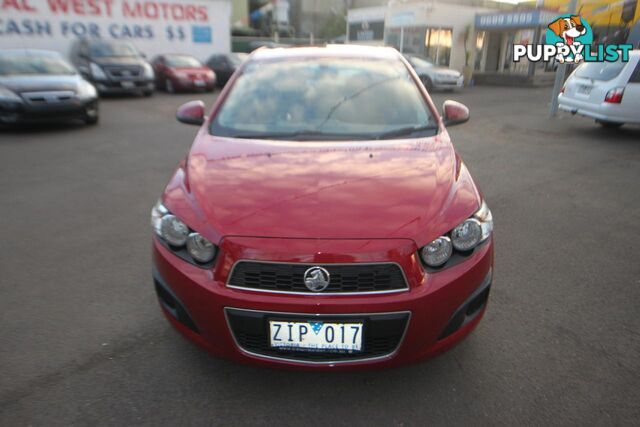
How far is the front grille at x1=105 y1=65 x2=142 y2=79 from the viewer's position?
12.8 meters

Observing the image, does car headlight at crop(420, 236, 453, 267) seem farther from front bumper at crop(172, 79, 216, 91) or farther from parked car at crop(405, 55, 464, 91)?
parked car at crop(405, 55, 464, 91)

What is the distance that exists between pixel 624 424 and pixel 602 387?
23 cm

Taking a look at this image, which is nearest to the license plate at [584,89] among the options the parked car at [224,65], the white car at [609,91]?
the white car at [609,91]

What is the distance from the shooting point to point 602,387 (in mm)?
2205

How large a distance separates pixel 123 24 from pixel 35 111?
12547 mm

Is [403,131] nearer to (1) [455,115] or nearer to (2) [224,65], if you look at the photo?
(1) [455,115]

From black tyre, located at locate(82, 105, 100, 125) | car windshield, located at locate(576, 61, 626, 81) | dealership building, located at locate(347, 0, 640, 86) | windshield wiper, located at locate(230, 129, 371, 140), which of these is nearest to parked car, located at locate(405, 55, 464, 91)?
dealership building, located at locate(347, 0, 640, 86)

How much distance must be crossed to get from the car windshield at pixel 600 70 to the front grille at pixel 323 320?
856 centimetres

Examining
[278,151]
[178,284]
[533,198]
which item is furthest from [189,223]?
[533,198]

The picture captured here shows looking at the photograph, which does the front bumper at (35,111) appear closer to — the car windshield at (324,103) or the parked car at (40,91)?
the parked car at (40,91)

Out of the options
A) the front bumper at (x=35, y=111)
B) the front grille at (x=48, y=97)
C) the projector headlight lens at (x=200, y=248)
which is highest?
the projector headlight lens at (x=200, y=248)

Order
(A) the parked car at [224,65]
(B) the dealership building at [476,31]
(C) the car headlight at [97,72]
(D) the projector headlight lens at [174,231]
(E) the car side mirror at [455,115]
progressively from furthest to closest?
(B) the dealership building at [476,31] < (A) the parked car at [224,65] < (C) the car headlight at [97,72] < (E) the car side mirror at [455,115] < (D) the projector headlight lens at [174,231]

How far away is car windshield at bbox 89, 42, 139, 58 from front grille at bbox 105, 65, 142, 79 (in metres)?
0.82

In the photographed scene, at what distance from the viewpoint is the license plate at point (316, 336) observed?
6.04 ft
